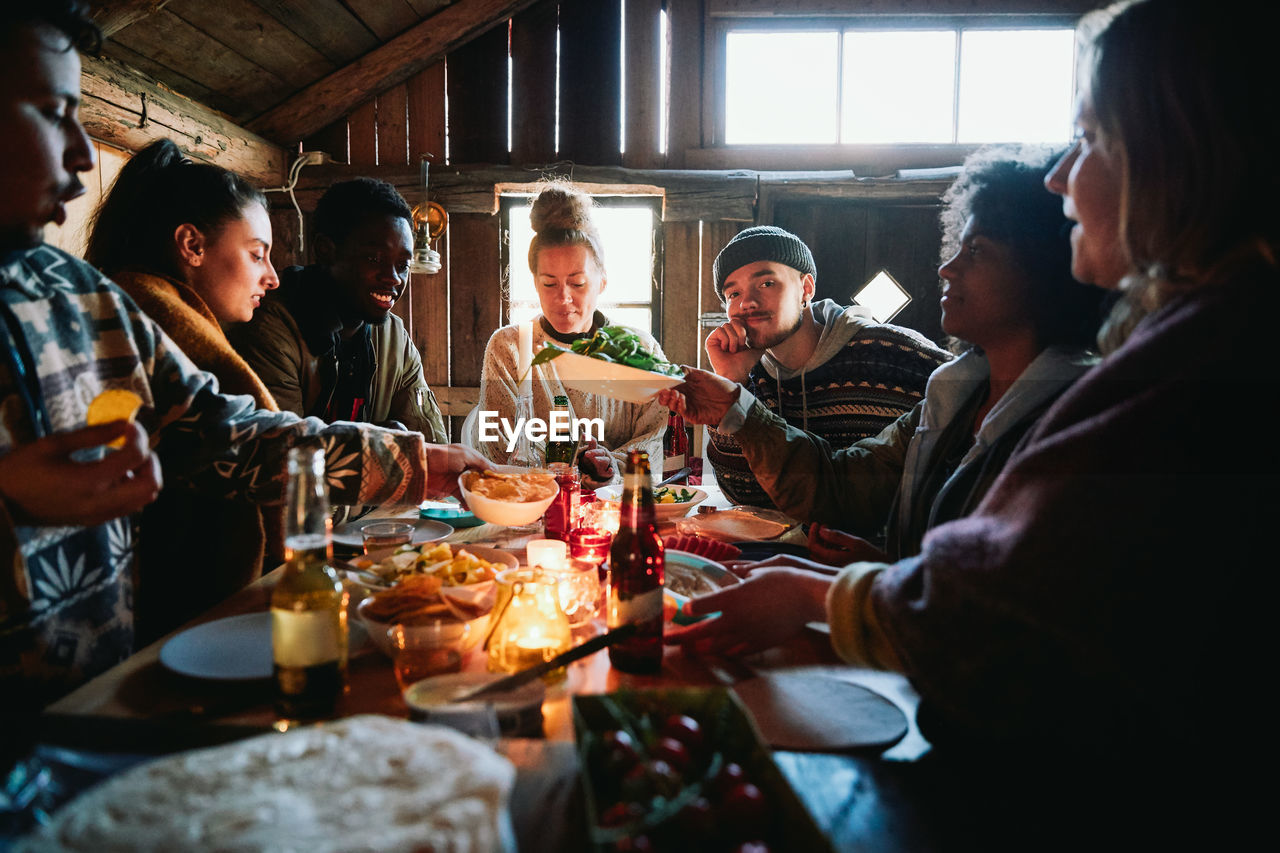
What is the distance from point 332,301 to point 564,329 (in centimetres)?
114

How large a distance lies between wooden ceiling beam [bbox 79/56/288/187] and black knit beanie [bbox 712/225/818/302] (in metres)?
3.23

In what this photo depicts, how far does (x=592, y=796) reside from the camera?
73cm

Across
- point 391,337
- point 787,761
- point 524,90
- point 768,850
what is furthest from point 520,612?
point 524,90

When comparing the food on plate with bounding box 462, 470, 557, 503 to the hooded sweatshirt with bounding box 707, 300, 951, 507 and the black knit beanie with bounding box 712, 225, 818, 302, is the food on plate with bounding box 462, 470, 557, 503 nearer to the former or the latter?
the hooded sweatshirt with bounding box 707, 300, 951, 507

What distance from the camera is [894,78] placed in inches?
211

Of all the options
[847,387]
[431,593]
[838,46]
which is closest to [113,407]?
[431,593]

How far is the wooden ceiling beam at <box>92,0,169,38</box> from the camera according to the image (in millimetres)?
2967

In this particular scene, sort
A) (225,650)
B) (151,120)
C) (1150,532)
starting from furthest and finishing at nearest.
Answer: (151,120) → (225,650) → (1150,532)

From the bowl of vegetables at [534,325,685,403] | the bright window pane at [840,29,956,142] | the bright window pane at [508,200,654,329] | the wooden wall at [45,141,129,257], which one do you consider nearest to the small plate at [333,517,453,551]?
the bowl of vegetables at [534,325,685,403]

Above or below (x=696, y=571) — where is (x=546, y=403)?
above

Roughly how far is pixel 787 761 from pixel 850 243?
492 centimetres

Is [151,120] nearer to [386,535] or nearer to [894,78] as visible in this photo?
[386,535]

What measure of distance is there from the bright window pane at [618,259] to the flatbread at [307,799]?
15.5 feet

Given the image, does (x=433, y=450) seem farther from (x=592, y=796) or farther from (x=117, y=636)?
(x=592, y=796)
